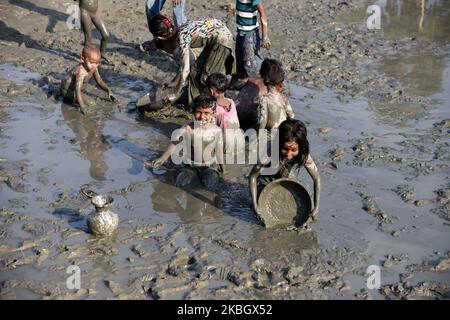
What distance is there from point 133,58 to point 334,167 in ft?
14.0

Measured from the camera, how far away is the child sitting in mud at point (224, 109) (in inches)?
243

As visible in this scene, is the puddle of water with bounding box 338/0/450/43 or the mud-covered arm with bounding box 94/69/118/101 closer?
the mud-covered arm with bounding box 94/69/118/101

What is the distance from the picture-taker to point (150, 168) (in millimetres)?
6262

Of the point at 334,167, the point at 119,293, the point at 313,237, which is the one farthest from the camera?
the point at 334,167

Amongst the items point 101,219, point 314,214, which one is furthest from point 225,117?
point 101,219

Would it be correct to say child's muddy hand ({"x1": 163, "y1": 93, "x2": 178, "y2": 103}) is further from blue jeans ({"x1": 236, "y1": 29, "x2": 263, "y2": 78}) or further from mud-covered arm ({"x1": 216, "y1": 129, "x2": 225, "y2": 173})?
mud-covered arm ({"x1": 216, "y1": 129, "x2": 225, "y2": 173})

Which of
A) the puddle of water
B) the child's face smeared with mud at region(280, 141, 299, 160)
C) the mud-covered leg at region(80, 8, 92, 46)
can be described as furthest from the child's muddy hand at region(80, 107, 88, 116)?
the puddle of water

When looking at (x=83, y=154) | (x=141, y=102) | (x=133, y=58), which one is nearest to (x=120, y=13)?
(x=133, y=58)

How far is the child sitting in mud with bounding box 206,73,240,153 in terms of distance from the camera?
20.3ft

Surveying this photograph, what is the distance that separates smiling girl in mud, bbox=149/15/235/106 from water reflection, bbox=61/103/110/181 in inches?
38.0

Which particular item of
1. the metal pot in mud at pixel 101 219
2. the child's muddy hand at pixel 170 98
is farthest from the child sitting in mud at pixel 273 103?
the metal pot in mud at pixel 101 219

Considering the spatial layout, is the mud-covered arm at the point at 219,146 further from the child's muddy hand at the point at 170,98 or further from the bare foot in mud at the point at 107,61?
the bare foot in mud at the point at 107,61

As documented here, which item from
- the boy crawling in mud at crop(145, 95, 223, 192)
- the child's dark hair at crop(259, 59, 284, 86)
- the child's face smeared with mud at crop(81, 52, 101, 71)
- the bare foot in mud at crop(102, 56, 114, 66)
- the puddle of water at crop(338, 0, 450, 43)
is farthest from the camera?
the puddle of water at crop(338, 0, 450, 43)

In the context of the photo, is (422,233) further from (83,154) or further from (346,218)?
(83,154)
